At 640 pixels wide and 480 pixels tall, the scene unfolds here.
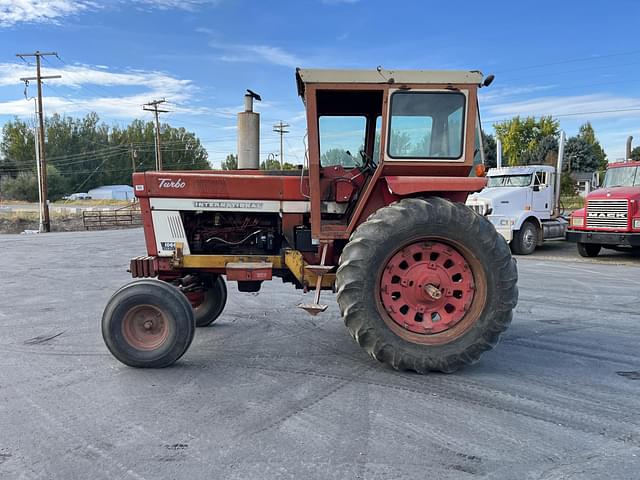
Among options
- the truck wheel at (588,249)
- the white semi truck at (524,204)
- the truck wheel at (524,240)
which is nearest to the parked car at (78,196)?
the white semi truck at (524,204)

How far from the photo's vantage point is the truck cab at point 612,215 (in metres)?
11.7

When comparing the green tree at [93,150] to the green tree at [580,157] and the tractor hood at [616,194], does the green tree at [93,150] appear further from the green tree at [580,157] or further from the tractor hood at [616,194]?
the tractor hood at [616,194]

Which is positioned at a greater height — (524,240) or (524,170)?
(524,170)

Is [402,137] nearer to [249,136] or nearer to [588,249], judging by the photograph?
[249,136]

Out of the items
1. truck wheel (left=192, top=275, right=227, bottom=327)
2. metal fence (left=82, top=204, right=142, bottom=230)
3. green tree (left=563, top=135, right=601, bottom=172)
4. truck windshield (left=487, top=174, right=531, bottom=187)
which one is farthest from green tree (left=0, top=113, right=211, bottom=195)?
truck wheel (left=192, top=275, right=227, bottom=327)

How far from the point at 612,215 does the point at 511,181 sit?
308 cm

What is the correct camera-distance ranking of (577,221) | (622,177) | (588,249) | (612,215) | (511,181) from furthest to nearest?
(511,181) → (588,249) → (622,177) → (577,221) → (612,215)

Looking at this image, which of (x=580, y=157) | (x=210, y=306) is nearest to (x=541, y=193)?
(x=210, y=306)

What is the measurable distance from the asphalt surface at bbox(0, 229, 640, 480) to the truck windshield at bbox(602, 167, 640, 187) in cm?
805

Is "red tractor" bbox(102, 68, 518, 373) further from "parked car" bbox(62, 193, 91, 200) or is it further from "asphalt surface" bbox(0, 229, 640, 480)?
"parked car" bbox(62, 193, 91, 200)

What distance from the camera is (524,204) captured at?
14.0m

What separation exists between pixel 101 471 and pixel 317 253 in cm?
277

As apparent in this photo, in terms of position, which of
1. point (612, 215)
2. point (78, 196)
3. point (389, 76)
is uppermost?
point (389, 76)

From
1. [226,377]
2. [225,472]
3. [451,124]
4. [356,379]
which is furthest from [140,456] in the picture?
[451,124]
